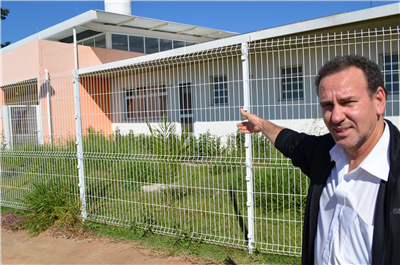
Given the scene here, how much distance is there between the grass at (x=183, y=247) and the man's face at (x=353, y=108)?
9.25 feet

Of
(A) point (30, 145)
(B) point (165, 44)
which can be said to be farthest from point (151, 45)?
(A) point (30, 145)

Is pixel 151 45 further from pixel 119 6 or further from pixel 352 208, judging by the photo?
pixel 352 208

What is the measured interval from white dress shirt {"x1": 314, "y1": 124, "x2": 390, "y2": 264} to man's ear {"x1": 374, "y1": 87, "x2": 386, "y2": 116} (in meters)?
0.09

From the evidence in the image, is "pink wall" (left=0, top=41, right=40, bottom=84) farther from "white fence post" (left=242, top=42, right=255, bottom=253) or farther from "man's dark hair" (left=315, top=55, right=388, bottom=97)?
"man's dark hair" (left=315, top=55, right=388, bottom=97)

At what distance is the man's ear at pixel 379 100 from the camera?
137 centimetres

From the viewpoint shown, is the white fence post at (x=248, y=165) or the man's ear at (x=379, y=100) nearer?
the man's ear at (x=379, y=100)

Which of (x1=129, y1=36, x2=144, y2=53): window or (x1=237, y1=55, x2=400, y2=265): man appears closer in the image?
(x1=237, y1=55, x2=400, y2=265): man

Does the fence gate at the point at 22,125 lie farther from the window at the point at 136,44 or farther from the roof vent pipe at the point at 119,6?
the roof vent pipe at the point at 119,6

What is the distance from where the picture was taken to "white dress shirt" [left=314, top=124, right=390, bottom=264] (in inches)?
50.6

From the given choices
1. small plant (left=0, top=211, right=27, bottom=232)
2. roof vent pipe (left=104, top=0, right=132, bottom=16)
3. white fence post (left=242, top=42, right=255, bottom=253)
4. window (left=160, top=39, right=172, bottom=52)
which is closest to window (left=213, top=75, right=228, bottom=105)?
A: white fence post (left=242, top=42, right=255, bottom=253)

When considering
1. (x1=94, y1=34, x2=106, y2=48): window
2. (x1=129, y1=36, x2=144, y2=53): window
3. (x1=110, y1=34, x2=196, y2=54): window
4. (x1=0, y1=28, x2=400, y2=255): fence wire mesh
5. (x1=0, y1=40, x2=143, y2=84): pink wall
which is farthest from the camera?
(x1=129, y1=36, x2=144, y2=53): window

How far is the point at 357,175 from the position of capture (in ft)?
4.51

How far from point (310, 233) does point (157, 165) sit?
322 centimetres

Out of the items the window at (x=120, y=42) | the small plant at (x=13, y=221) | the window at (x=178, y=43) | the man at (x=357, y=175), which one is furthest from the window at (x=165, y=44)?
the man at (x=357, y=175)
